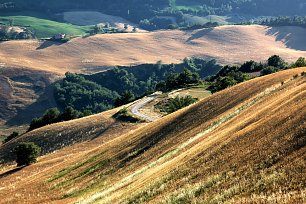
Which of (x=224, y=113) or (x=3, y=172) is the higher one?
(x=224, y=113)

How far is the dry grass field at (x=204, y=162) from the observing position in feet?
75.9

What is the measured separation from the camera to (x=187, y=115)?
6481 cm

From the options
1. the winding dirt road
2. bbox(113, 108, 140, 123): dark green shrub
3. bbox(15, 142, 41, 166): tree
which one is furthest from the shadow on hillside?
the winding dirt road

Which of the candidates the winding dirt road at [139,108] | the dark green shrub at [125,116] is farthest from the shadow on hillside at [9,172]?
the winding dirt road at [139,108]

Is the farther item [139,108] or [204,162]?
[139,108]

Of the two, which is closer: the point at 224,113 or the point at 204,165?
the point at 204,165

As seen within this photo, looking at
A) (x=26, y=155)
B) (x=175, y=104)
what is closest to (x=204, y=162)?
(x=26, y=155)

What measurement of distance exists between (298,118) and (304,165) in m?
8.34

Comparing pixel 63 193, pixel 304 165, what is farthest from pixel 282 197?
pixel 63 193

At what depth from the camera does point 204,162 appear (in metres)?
31.4

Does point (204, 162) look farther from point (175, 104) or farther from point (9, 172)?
point (175, 104)

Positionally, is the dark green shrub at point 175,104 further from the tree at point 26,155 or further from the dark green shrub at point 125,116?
the tree at point 26,155

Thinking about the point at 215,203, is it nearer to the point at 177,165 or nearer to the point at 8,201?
the point at 177,165

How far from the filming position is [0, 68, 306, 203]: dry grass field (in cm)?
2314
